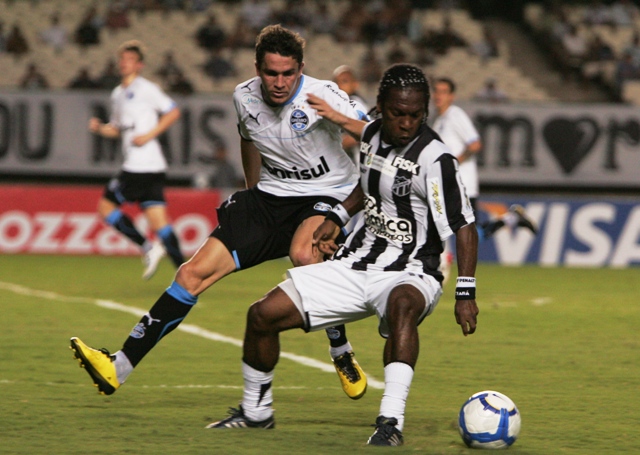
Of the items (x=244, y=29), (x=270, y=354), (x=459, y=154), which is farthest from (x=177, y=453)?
A: (x=244, y=29)

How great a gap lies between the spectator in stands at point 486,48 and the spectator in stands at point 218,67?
5232mm

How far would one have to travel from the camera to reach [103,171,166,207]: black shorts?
41.8ft

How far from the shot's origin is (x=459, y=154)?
12.6 metres

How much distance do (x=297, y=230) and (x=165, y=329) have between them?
0.95m

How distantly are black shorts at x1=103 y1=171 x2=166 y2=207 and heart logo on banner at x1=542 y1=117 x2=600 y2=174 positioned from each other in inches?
437

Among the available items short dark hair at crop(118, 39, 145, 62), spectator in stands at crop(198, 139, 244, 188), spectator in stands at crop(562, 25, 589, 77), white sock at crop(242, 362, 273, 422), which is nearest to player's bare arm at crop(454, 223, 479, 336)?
white sock at crop(242, 362, 273, 422)

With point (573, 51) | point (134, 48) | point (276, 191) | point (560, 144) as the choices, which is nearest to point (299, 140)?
point (276, 191)

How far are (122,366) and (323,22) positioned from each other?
1939 centimetres

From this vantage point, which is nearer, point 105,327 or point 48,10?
point 105,327

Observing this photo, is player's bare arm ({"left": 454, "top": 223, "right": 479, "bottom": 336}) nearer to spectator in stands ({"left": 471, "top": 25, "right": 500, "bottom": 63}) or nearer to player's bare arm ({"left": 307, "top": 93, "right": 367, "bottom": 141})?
player's bare arm ({"left": 307, "top": 93, "right": 367, "bottom": 141})

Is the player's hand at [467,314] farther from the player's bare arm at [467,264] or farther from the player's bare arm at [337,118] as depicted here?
the player's bare arm at [337,118]

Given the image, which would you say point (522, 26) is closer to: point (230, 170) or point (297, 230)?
point (230, 170)

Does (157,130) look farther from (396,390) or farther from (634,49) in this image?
(634,49)

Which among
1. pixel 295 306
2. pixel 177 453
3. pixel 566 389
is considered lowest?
pixel 566 389
